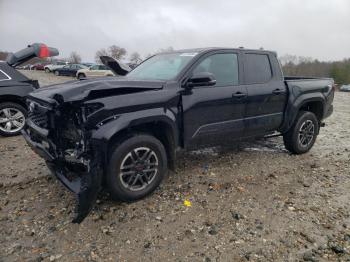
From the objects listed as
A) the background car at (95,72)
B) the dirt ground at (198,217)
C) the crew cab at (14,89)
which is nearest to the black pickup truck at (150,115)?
the dirt ground at (198,217)

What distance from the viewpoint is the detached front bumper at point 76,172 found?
304cm

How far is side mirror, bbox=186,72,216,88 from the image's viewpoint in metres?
3.75

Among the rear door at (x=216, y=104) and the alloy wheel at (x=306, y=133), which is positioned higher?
the rear door at (x=216, y=104)

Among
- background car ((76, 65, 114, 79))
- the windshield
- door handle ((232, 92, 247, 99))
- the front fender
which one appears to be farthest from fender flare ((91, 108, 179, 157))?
background car ((76, 65, 114, 79))

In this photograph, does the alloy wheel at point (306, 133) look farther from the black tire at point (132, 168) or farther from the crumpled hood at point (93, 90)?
the crumpled hood at point (93, 90)

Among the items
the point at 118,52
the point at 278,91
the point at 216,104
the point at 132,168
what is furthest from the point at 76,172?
the point at 118,52

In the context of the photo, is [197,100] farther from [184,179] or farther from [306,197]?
[306,197]

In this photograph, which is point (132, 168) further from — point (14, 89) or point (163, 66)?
point (14, 89)

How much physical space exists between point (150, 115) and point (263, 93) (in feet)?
6.82

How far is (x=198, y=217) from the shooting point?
337 cm

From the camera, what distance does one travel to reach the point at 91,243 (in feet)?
9.57

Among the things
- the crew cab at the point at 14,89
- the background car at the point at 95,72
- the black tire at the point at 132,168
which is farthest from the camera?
the background car at the point at 95,72

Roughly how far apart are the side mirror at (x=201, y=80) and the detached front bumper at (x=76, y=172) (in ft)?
4.93

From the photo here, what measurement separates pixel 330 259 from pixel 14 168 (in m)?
4.41
